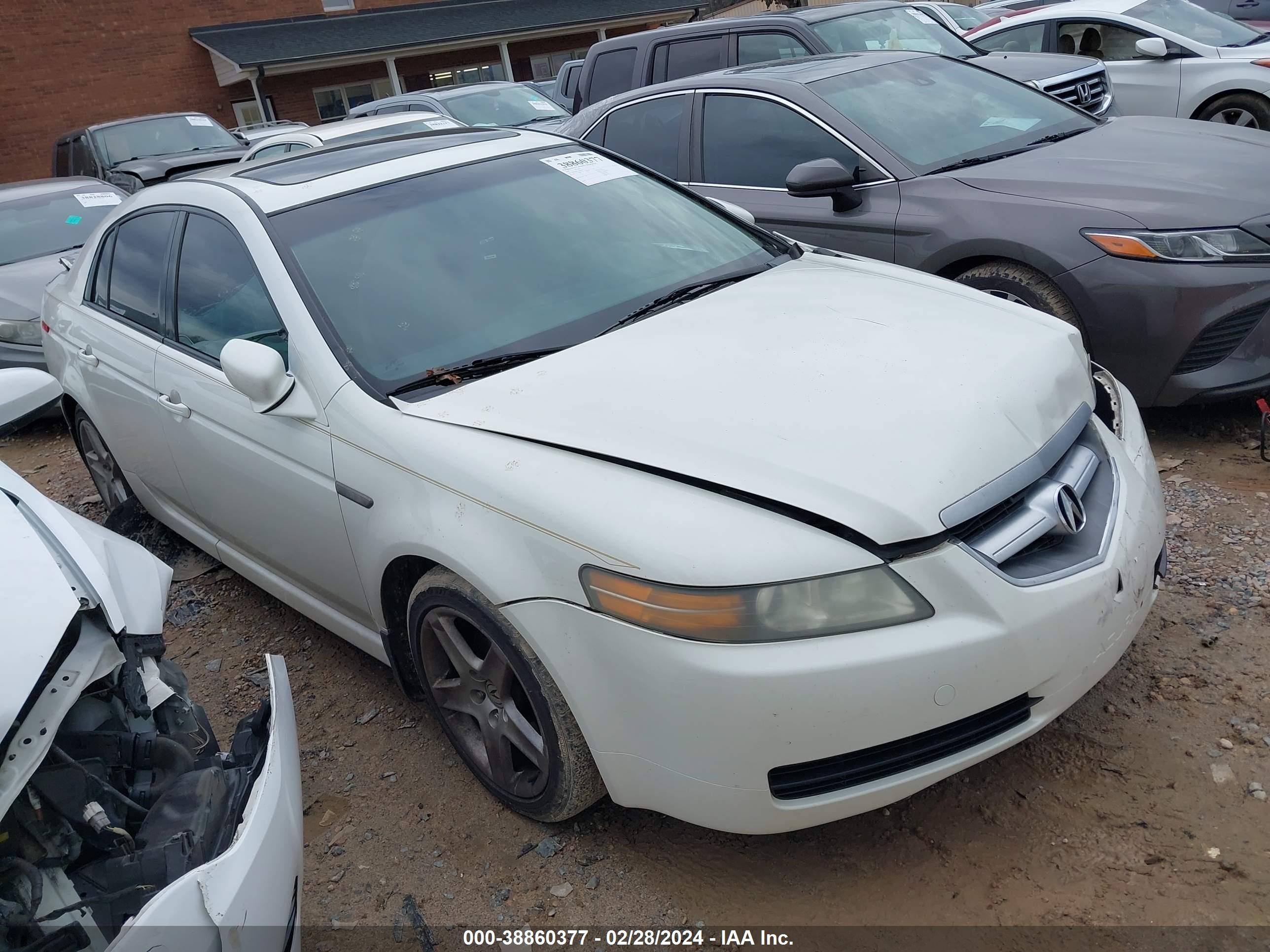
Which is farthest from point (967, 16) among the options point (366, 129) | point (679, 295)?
point (679, 295)

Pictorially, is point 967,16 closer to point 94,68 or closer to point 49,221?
point 49,221

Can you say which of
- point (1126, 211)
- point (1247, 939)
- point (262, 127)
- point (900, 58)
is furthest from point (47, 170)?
point (1247, 939)

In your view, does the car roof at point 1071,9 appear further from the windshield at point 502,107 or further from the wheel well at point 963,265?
the wheel well at point 963,265

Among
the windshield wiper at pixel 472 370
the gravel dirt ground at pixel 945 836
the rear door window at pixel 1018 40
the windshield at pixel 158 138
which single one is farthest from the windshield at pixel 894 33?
the windshield at pixel 158 138

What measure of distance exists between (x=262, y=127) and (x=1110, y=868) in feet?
55.4

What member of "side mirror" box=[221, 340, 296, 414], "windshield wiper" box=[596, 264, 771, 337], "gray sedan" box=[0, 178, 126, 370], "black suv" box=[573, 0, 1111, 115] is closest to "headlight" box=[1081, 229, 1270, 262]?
"windshield wiper" box=[596, 264, 771, 337]

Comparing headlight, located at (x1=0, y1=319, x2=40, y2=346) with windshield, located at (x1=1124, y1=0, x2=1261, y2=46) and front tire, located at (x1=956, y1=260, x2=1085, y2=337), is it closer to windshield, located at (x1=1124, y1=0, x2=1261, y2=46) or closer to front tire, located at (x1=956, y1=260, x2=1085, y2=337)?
front tire, located at (x1=956, y1=260, x2=1085, y2=337)

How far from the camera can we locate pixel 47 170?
845 inches

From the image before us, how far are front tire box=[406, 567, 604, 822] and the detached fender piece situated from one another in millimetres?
487

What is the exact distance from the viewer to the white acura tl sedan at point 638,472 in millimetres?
1991

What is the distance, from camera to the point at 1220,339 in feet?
12.0

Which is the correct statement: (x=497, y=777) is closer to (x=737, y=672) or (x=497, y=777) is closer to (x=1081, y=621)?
(x=737, y=672)

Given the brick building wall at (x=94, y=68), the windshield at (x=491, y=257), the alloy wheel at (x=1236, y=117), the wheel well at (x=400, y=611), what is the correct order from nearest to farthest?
the wheel well at (x=400, y=611), the windshield at (x=491, y=257), the alloy wheel at (x=1236, y=117), the brick building wall at (x=94, y=68)

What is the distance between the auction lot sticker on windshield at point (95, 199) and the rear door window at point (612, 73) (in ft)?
14.1
